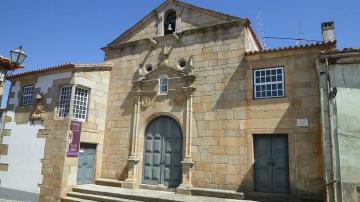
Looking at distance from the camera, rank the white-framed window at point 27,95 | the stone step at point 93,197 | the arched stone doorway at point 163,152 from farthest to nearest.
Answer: the white-framed window at point 27,95 → the arched stone doorway at point 163,152 → the stone step at point 93,197

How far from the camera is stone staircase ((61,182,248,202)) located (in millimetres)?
8951

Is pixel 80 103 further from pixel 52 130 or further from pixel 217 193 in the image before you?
pixel 217 193

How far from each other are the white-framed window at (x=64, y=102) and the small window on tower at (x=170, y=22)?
177 inches

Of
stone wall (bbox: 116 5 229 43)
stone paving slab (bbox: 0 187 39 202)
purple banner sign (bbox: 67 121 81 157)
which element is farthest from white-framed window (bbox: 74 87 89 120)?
stone paving slab (bbox: 0 187 39 202)

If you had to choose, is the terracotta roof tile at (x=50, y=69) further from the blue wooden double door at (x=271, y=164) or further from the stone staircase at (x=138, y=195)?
the blue wooden double door at (x=271, y=164)

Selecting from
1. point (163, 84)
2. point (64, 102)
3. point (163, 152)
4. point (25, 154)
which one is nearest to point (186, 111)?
point (163, 84)

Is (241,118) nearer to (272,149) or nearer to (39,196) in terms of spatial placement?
(272,149)

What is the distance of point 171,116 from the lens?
11.0 m

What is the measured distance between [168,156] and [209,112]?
7.35 ft

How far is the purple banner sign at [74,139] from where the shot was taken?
10.5 metres

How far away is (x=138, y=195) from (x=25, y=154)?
5.18 meters

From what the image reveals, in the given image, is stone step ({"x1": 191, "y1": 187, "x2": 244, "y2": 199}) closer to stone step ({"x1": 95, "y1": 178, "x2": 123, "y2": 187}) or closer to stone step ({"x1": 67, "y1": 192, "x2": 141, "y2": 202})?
stone step ({"x1": 67, "y1": 192, "x2": 141, "y2": 202})

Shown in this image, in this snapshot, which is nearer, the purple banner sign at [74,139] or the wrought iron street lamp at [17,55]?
the wrought iron street lamp at [17,55]

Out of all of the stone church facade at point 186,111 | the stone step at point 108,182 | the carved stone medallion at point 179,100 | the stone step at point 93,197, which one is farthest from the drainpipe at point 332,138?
the stone step at point 108,182
